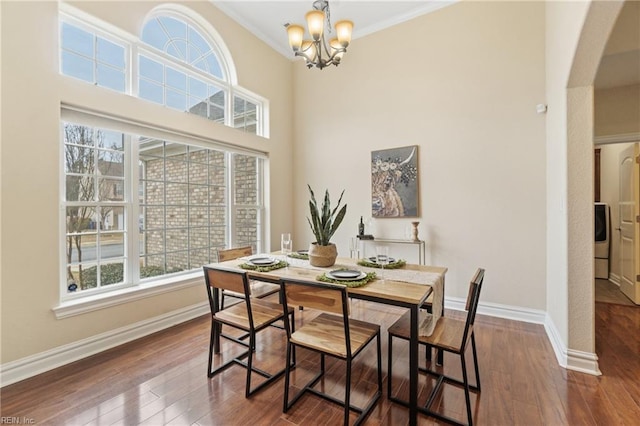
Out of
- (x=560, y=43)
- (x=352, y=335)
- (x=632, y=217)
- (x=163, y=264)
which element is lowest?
(x=352, y=335)

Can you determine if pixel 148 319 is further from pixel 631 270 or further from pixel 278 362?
pixel 631 270

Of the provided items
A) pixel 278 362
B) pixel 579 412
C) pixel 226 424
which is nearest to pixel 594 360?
pixel 579 412

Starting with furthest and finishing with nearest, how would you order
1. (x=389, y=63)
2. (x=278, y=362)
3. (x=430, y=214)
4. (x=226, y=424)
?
(x=389, y=63) < (x=430, y=214) < (x=278, y=362) < (x=226, y=424)

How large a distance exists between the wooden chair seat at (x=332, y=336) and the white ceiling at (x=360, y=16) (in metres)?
3.57

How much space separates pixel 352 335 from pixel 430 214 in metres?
2.38

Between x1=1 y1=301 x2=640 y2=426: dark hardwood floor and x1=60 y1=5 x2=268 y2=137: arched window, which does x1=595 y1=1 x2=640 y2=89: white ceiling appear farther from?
x1=60 y1=5 x2=268 y2=137: arched window

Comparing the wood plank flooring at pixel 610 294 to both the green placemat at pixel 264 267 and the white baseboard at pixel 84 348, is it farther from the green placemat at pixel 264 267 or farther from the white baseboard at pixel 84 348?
the white baseboard at pixel 84 348

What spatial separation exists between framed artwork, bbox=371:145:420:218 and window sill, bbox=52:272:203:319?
257 centimetres

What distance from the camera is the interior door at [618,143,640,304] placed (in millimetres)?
3609

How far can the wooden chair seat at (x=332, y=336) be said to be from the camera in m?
1.67

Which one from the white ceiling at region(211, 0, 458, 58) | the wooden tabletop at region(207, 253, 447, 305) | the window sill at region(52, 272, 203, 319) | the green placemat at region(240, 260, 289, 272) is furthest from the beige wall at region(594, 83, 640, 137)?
the window sill at region(52, 272, 203, 319)

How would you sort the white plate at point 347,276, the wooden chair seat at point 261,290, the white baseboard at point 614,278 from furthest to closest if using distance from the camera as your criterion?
the white baseboard at point 614,278
the wooden chair seat at point 261,290
the white plate at point 347,276

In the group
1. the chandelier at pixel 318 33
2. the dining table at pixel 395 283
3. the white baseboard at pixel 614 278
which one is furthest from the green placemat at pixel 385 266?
the white baseboard at pixel 614 278

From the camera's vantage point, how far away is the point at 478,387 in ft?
6.34
